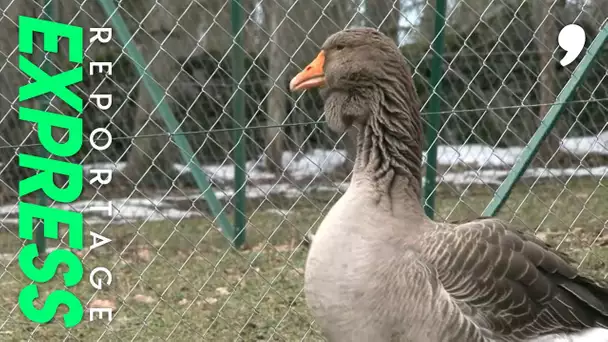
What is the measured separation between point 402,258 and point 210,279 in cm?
259

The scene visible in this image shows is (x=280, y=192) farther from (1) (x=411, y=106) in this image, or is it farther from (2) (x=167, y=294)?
(1) (x=411, y=106)

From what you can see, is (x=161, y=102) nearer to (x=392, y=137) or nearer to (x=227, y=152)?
(x=227, y=152)

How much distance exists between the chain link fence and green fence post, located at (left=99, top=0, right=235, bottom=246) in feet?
0.09

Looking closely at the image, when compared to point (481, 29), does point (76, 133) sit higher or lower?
lower

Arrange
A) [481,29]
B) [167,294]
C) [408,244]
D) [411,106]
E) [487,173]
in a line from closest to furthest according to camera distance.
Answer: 1. [408,244]
2. [411,106]
3. [167,294]
4. [481,29]
5. [487,173]

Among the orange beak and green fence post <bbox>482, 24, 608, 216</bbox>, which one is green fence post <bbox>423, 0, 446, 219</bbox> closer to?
green fence post <bbox>482, 24, 608, 216</bbox>

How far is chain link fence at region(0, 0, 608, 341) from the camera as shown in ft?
14.0

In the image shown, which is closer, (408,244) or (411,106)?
(408,244)

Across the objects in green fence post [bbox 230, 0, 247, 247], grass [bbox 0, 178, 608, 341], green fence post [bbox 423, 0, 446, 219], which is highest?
green fence post [bbox 423, 0, 446, 219]

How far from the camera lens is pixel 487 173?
7.80 m

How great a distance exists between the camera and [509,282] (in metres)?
2.40

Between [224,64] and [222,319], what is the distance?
7.95 feet

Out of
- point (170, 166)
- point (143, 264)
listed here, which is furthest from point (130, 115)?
point (143, 264)

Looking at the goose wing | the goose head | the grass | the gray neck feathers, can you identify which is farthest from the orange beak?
the grass
